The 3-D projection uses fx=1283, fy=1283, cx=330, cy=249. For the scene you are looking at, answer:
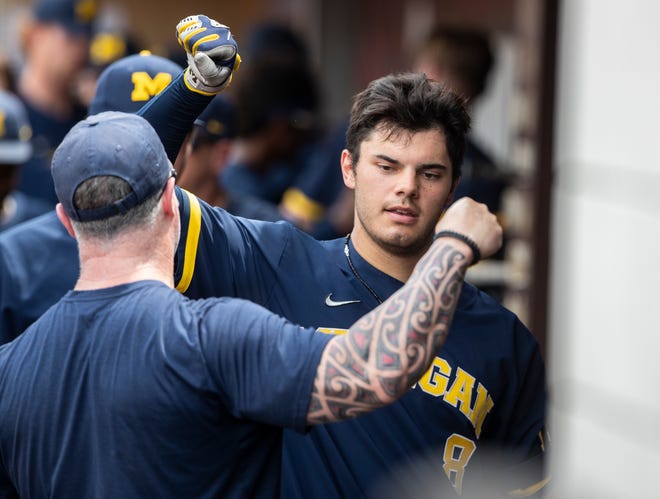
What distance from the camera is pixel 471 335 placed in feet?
11.3

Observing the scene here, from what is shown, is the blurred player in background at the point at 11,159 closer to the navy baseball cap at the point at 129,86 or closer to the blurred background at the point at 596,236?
the navy baseball cap at the point at 129,86

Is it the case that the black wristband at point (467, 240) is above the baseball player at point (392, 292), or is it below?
above

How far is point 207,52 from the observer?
10.4 feet

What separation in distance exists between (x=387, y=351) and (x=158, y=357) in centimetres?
49

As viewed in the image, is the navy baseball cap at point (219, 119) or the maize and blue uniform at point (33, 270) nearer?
the maize and blue uniform at point (33, 270)

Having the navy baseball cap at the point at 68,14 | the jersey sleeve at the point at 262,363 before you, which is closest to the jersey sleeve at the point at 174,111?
the jersey sleeve at the point at 262,363

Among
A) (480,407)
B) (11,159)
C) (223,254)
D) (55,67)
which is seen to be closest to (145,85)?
(223,254)

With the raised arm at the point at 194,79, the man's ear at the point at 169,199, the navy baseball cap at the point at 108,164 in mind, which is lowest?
the man's ear at the point at 169,199

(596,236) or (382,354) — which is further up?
(382,354)

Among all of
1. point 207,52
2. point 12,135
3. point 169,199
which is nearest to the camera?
point 169,199

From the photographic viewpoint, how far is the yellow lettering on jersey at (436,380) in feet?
11.0

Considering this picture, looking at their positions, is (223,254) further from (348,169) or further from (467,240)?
(467,240)

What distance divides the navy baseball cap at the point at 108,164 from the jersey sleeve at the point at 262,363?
0.34 meters

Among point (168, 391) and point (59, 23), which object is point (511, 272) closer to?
point (59, 23)
